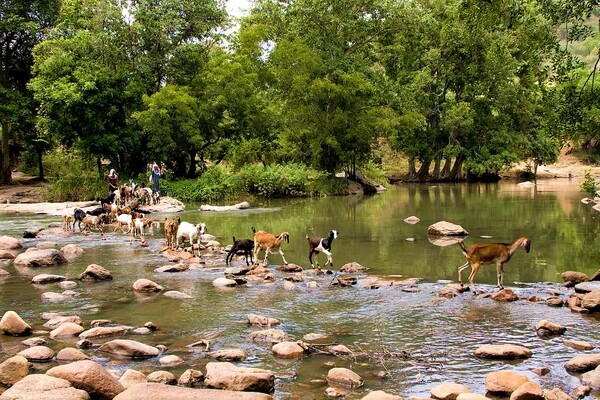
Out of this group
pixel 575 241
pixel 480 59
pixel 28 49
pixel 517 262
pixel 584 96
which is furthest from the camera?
pixel 480 59

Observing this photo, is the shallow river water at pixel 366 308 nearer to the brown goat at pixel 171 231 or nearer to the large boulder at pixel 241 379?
the large boulder at pixel 241 379

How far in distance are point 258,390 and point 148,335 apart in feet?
10.5

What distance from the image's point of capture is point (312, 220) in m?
27.0

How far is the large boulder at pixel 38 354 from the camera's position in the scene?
839 centimetres

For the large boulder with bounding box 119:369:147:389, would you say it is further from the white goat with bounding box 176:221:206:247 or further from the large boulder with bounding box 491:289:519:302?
the white goat with bounding box 176:221:206:247

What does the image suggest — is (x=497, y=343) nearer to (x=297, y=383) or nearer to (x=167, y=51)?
(x=297, y=383)

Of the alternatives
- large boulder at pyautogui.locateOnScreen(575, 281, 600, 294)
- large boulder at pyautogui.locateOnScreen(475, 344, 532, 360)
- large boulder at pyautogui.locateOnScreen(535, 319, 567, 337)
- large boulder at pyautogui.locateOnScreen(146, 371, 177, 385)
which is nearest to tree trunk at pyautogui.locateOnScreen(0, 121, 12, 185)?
large boulder at pyautogui.locateOnScreen(146, 371, 177, 385)

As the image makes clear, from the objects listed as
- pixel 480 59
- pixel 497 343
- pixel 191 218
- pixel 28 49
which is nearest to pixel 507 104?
pixel 480 59

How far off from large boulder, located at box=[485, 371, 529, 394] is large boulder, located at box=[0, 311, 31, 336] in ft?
23.8

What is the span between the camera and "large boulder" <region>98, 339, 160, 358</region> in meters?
8.61

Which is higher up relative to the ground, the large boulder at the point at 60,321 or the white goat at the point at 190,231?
the white goat at the point at 190,231

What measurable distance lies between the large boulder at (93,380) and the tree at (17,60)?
3685cm

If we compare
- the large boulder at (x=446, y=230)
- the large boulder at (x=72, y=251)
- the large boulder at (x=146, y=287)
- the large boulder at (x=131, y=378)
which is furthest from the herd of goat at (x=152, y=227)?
the large boulder at (x=131, y=378)

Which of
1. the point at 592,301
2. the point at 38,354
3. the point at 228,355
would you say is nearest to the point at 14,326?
the point at 38,354
